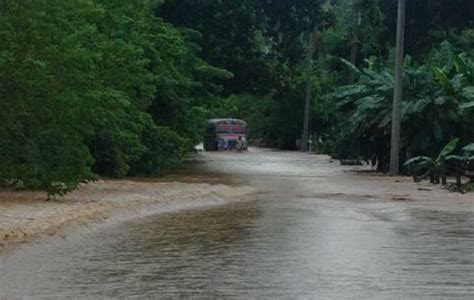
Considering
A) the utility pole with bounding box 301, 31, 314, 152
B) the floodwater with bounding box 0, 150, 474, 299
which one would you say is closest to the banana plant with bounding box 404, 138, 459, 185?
the floodwater with bounding box 0, 150, 474, 299

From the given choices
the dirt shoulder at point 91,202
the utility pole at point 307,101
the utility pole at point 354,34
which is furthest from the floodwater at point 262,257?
the utility pole at point 307,101

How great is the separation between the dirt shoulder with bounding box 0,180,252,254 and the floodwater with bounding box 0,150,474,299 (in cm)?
61

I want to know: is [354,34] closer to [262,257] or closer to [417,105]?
[417,105]

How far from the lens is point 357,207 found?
21.8 metres

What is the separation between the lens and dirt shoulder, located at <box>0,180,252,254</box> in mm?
15773

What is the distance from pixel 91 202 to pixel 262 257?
857cm

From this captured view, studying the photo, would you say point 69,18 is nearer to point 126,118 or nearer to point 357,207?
point 126,118

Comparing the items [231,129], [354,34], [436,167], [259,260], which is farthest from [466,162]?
[231,129]

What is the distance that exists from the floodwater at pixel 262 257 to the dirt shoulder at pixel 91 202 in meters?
0.61

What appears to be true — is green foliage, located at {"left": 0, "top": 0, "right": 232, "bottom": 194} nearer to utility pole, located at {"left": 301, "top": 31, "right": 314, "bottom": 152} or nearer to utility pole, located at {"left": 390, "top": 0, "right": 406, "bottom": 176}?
utility pole, located at {"left": 390, "top": 0, "right": 406, "bottom": 176}

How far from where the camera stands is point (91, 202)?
2064 centimetres

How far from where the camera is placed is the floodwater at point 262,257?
1025 cm

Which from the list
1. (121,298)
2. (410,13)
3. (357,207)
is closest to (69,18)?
(357,207)

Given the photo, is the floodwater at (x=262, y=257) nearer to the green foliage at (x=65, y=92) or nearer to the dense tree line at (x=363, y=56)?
the green foliage at (x=65, y=92)
